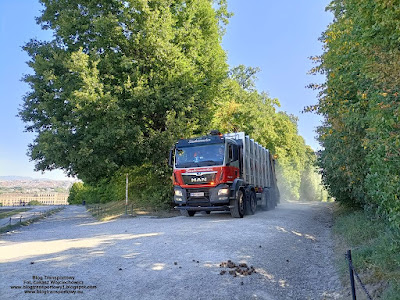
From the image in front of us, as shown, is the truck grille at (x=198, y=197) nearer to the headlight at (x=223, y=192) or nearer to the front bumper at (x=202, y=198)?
the front bumper at (x=202, y=198)

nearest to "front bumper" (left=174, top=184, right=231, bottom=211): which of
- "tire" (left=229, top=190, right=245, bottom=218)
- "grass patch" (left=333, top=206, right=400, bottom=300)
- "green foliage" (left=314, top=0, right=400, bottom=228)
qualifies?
"tire" (left=229, top=190, right=245, bottom=218)

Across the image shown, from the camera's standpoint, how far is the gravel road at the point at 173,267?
5.36 m

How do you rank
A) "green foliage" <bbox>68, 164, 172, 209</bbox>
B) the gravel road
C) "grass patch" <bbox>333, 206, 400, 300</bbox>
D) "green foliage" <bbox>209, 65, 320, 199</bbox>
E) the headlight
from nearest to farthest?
"grass patch" <bbox>333, 206, 400, 300</bbox> → the gravel road → the headlight → "green foliage" <bbox>68, 164, 172, 209</bbox> → "green foliage" <bbox>209, 65, 320, 199</bbox>

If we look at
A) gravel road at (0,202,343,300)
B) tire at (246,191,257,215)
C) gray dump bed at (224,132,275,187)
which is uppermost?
gray dump bed at (224,132,275,187)

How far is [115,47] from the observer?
19125mm

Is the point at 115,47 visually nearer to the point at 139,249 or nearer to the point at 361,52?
the point at 139,249

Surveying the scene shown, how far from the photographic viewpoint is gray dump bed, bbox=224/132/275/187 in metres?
16.4

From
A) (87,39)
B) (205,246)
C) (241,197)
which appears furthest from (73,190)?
(205,246)

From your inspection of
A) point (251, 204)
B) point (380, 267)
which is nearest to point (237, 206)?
point (251, 204)

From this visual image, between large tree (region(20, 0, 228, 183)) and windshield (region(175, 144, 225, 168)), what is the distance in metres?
3.32

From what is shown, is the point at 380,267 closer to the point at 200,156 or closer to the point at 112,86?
the point at 200,156

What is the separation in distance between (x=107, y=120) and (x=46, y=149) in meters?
3.13

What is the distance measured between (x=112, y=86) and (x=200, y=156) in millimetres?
7229

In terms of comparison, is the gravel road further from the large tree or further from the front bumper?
the large tree
